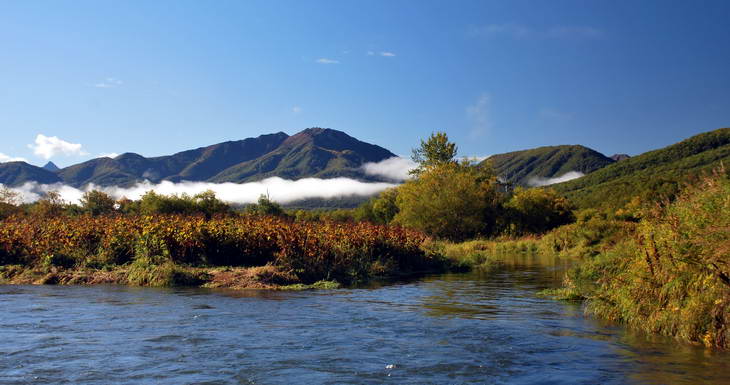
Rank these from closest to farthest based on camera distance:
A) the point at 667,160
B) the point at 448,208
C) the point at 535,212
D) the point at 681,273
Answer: the point at 681,273 < the point at 448,208 < the point at 535,212 < the point at 667,160

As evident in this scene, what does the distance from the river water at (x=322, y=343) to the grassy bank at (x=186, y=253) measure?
289 centimetres

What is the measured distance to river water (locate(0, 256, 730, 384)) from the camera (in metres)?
9.76

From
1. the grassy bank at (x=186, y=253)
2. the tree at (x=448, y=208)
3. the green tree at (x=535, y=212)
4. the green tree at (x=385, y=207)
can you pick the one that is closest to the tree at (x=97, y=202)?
the tree at (x=448, y=208)

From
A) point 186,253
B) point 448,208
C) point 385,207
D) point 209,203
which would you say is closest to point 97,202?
point 209,203

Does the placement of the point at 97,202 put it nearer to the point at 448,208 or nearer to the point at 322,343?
the point at 448,208

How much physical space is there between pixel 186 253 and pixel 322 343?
1294cm

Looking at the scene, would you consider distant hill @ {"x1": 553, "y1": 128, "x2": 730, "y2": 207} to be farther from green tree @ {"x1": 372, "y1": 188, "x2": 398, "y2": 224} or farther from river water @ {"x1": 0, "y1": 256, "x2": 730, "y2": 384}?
river water @ {"x1": 0, "y1": 256, "x2": 730, "y2": 384}

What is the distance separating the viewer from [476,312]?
16031 millimetres

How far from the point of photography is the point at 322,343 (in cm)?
1212

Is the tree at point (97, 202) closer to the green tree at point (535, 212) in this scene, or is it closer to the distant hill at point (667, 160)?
the green tree at point (535, 212)

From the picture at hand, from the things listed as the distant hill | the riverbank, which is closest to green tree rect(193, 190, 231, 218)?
the riverbank

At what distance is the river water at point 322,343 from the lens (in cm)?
976

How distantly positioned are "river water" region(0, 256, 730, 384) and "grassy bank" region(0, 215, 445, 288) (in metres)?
2.89

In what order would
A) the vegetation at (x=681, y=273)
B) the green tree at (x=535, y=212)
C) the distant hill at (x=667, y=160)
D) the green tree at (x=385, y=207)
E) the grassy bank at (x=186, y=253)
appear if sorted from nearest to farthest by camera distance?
the vegetation at (x=681, y=273) < the grassy bank at (x=186, y=253) < the green tree at (x=535, y=212) < the green tree at (x=385, y=207) < the distant hill at (x=667, y=160)
